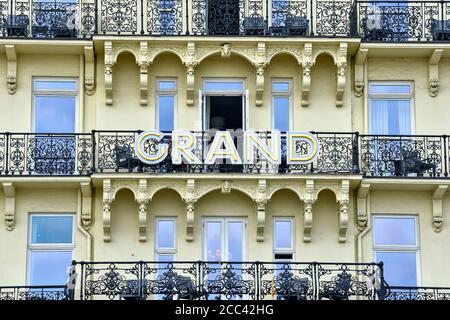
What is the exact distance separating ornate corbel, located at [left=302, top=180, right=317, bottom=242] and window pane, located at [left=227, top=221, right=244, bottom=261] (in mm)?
1438

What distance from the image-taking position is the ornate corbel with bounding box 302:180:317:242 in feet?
150

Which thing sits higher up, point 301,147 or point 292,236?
point 301,147

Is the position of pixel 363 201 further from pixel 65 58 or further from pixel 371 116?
pixel 65 58

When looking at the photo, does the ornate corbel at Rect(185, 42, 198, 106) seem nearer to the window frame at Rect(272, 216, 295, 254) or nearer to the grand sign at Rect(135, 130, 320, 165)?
the grand sign at Rect(135, 130, 320, 165)

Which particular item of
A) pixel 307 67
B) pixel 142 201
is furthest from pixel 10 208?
pixel 307 67

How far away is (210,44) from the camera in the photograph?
46.7 meters

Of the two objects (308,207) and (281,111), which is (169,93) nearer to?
(281,111)

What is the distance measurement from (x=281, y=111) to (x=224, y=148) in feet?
7.21

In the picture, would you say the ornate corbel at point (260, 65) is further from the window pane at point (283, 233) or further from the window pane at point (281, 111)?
the window pane at point (283, 233)

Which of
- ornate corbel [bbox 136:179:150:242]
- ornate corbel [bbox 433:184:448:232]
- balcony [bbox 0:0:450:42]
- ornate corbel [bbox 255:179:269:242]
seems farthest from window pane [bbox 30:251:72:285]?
ornate corbel [bbox 433:184:448:232]

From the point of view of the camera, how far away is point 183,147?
4559cm

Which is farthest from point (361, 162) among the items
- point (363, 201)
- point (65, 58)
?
point (65, 58)

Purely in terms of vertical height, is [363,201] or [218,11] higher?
[218,11]

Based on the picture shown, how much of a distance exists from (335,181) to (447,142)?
110 inches
